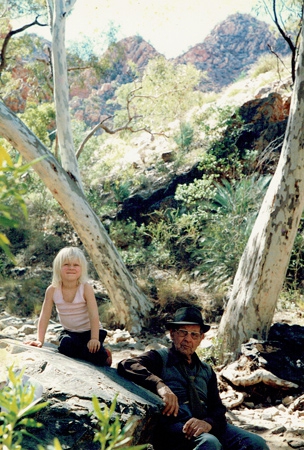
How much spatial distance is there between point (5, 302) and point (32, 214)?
415 cm

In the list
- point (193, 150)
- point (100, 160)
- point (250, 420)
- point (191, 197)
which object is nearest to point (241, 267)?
point (250, 420)

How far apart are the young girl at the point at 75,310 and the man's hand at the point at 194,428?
1.00 meters

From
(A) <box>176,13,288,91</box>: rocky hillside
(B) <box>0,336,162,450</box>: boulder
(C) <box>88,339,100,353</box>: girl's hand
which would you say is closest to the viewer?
(B) <box>0,336,162,450</box>: boulder

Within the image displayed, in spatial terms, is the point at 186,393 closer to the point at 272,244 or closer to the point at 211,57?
the point at 272,244

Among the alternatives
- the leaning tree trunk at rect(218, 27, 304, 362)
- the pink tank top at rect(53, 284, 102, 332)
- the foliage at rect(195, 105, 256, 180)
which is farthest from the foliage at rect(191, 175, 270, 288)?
the pink tank top at rect(53, 284, 102, 332)

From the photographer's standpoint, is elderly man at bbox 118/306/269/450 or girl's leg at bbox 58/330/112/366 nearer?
elderly man at bbox 118/306/269/450

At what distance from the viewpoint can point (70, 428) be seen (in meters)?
2.94

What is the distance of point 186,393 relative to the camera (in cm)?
348

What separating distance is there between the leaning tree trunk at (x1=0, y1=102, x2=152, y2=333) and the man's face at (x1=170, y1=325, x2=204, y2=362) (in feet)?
16.1

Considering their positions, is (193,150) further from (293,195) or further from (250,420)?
(250,420)

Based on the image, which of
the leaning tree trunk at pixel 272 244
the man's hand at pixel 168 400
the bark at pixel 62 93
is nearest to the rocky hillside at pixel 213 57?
the bark at pixel 62 93

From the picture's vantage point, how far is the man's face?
3.55 metres

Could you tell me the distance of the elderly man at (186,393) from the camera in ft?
10.6

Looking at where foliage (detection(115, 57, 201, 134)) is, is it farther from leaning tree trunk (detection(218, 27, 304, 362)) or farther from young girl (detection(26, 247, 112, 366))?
young girl (detection(26, 247, 112, 366))
